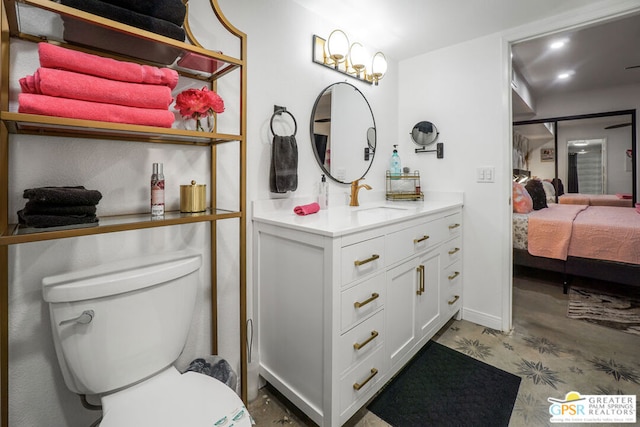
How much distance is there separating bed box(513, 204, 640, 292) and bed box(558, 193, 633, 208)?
4.40 feet

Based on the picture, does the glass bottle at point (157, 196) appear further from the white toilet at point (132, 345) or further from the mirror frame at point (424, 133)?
the mirror frame at point (424, 133)

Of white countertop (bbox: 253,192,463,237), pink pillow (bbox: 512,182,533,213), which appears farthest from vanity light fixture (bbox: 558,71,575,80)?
white countertop (bbox: 253,192,463,237)

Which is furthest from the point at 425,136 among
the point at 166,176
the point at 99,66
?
the point at 99,66

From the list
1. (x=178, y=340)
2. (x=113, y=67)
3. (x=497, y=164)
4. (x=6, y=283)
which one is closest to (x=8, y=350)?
(x=6, y=283)

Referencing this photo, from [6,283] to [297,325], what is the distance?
103 centimetres

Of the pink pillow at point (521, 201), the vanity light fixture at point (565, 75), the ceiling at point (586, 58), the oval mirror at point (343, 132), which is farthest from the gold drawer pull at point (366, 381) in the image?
the vanity light fixture at point (565, 75)

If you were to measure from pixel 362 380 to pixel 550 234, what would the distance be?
268 centimetres

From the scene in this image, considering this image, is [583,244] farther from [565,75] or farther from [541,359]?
[565,75]

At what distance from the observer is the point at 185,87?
1.32 metres

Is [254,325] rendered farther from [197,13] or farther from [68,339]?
[197,13]

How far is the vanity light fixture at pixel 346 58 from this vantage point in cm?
189

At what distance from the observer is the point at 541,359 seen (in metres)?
1.88

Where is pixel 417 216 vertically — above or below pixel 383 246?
above

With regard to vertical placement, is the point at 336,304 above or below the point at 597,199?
below
